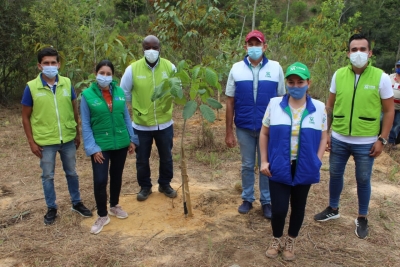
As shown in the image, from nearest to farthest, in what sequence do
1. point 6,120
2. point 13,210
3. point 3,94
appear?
point 13,210, point 6,120, point 3,94

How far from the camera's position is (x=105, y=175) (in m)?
3.13

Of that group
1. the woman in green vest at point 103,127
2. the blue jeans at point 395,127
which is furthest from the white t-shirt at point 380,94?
the blue jeans at point 395,127

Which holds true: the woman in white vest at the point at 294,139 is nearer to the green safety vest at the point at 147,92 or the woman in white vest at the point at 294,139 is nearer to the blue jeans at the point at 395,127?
the green safety vest at the point at 147,92

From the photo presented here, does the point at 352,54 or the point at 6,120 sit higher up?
the point at 352,54

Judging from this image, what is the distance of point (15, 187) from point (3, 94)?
18.7 feet

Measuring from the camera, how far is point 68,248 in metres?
2.95

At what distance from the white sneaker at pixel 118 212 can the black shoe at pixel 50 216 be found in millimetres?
533

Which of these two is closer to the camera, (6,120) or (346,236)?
(346,236)

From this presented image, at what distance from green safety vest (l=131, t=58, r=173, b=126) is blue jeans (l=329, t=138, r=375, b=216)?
1.64 m

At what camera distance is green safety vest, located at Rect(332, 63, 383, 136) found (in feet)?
9.61

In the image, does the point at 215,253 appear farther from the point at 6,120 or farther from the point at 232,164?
the point at 6,120

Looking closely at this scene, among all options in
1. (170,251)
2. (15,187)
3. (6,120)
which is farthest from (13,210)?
(6,120)

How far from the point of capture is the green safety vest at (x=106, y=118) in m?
3.00

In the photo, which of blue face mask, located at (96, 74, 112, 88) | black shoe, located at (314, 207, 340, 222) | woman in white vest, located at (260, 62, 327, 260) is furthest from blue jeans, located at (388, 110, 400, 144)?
blue face mask, located at (96, 74, 112, 88)
